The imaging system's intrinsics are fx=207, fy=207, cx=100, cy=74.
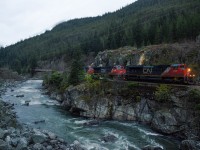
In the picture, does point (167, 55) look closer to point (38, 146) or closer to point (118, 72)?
point (118, 72)

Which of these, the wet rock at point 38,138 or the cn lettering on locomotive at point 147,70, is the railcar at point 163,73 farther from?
the wet rock at point 38,138

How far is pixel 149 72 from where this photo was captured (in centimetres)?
3512

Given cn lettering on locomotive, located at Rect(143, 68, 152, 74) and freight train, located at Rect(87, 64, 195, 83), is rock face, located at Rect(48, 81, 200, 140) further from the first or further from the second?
cn lettering on locomotive, located at Rect(143, 68, 152, 74)

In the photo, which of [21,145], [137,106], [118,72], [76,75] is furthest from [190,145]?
[76,75]

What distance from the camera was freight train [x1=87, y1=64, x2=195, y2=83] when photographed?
29.8m

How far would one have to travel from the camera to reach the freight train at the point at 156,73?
1171 inches

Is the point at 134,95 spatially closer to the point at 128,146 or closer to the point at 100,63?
the point at 128,146

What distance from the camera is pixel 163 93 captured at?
1071 inches

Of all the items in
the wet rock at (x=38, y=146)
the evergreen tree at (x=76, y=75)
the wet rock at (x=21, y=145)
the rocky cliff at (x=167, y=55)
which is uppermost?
the rocky cliff at (x=167, y=55)

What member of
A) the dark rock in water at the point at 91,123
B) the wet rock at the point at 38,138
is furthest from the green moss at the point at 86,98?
the wet rock at the point at 38,138

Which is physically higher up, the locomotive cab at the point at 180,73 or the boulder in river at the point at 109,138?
the locomotive cab at the point at 180,73

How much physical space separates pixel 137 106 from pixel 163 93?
4.53 m

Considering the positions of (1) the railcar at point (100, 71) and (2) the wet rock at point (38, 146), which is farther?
(1) the railcar at point (100, 71)

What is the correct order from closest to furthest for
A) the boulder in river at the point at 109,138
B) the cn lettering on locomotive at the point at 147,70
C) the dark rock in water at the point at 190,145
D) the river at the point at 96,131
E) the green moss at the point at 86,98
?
the dark rock in water at the point at 190,145
the river at the point at 96,131
the boulder in river at the point at 109,138
the green moss at the point at 86,98
the cn lettering on locomotive at the point at 147,70
